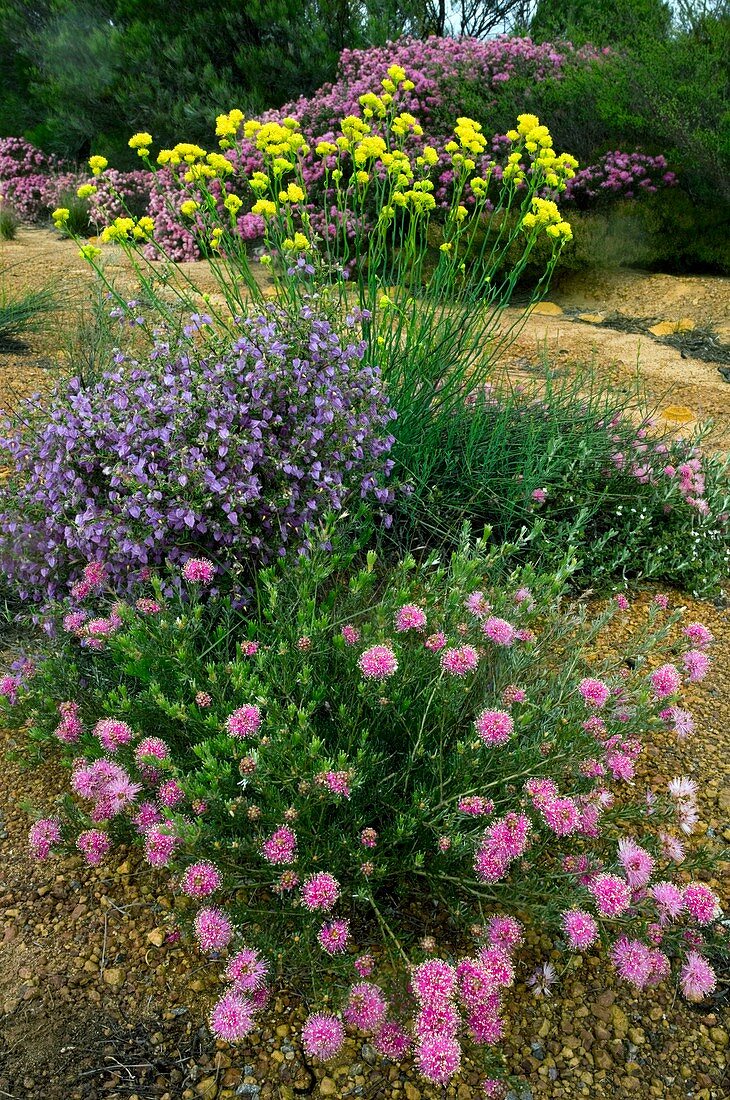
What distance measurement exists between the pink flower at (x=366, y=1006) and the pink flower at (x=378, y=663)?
58 cm

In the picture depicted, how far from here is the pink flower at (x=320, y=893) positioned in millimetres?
1580

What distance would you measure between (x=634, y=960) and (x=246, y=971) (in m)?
0.74

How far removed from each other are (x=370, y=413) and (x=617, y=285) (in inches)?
205

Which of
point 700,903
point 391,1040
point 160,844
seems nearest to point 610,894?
point 700,903

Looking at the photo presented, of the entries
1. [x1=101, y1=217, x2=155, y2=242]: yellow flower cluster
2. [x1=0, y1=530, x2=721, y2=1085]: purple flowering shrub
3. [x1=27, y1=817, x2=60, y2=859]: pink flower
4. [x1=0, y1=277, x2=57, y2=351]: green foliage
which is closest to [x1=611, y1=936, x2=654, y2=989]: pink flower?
[x1=0, y1=530, x2=721, y2=1085]: purple flowering shrub

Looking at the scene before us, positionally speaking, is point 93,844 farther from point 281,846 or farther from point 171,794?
point 281,846

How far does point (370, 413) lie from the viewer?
2.83m

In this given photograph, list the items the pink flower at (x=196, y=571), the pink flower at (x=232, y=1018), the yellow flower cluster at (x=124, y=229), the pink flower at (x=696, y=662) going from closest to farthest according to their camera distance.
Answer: the pink flower at (x=232, y=1018) < the pink flower at (x=696, y=662) < the pink flower at (x=196, y=571) < the yellow flower cluster at (x=124, y=229)

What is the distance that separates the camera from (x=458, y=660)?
1748mm

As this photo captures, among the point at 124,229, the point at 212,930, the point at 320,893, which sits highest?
the point at 124,229

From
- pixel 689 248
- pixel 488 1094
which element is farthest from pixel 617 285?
pixel 488 1094

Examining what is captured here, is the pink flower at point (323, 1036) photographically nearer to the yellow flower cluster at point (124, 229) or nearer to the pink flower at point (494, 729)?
the pink flower at point (494, 729)

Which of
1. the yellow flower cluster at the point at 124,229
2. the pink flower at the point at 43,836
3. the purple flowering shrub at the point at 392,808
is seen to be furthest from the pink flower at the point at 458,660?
the yellow flower cluster at the point at 124,229

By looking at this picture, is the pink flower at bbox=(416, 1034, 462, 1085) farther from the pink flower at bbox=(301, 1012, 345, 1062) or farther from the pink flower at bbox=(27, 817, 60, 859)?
the pink flower at bbox=(27, 817, 60, 859)
